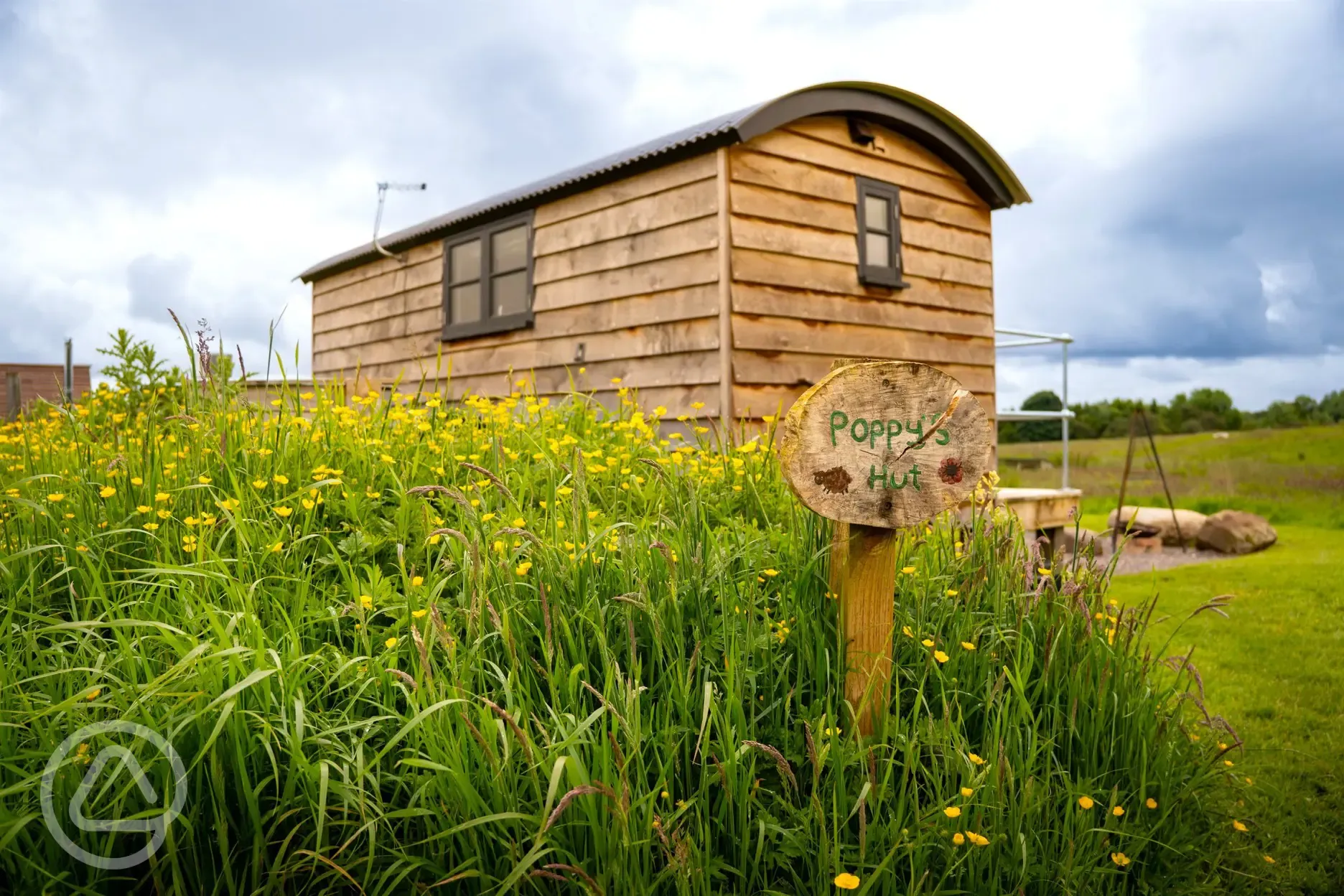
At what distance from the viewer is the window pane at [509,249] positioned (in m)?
8.63

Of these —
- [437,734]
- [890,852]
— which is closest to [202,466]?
[437,734]

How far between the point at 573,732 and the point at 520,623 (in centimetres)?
56

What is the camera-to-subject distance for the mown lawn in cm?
308

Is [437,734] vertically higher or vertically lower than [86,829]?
higher

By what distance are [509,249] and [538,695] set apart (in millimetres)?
7176

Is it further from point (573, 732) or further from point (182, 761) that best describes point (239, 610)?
point (573, 732)

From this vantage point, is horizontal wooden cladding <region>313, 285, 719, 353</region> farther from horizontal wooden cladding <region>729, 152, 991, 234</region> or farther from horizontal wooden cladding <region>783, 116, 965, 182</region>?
horizontal wooden cladding <region>783, 116, 965, 182</region>

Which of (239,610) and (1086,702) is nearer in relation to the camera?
(239,610)

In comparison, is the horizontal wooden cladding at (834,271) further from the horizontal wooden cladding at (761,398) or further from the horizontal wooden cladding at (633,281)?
the horizontal wooden cladding at (761,398)

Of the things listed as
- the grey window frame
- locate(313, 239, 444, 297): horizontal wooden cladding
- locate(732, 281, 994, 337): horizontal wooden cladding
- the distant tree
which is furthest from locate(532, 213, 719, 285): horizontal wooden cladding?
the distant tree

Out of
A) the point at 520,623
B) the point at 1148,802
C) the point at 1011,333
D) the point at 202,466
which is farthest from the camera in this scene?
the point at 1011,333

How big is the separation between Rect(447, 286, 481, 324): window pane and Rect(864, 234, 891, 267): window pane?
399cm

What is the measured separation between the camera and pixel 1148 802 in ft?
8.24

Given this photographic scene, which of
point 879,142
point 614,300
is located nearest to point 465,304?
point 614,300
